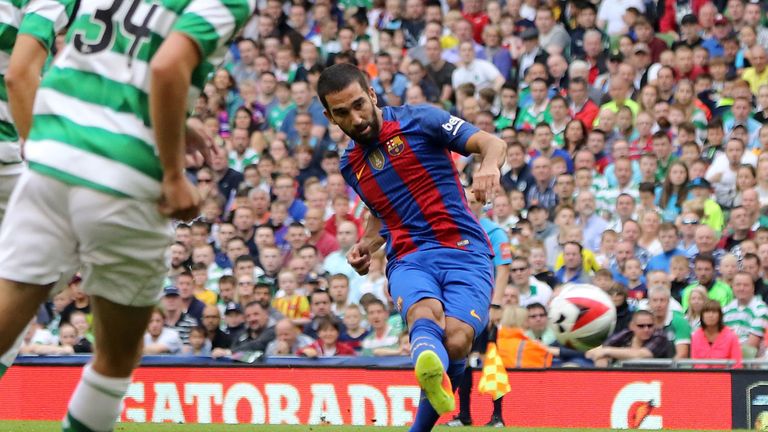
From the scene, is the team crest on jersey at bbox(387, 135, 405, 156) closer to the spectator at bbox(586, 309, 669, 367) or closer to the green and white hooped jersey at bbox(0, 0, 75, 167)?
the green and white hooped jersey at bbox(0, 0, 75, 167)

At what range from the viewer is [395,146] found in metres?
7.39

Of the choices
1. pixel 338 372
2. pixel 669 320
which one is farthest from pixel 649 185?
pixel 338 372

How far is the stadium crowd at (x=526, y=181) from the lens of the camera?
11977 mm

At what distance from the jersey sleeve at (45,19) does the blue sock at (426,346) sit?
7.78 feet

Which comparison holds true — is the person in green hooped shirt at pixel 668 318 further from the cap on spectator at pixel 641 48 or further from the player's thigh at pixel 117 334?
the player's thigh at pixel 117 334

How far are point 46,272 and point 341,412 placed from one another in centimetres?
662

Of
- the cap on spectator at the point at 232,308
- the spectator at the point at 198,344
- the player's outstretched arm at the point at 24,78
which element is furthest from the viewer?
the cap on spectator at the point at 232,308

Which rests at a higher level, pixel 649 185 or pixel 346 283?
pixel 649 185

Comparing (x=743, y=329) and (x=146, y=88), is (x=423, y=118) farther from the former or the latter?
(x=743, y=329)

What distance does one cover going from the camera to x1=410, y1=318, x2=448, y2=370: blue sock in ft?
21.4

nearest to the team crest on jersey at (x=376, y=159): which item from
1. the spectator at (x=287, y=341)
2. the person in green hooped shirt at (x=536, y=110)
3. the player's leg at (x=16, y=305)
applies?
the player's leg at (x=16, y=305)

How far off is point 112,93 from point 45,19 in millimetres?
899

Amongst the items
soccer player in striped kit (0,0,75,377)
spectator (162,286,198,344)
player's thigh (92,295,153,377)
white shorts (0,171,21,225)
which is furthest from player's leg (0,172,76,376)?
spectator (162,286,198,344)

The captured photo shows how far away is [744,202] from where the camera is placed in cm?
1259
